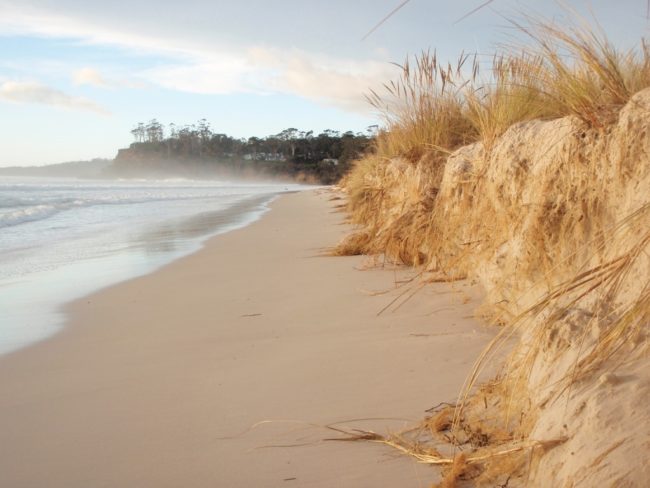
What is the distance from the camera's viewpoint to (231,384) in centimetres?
274

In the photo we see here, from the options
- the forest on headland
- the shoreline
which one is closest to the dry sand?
the shoreline

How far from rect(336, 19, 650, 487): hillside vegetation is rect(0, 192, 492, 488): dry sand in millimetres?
242

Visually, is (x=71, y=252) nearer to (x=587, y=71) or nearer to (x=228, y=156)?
(x=587, y=71)

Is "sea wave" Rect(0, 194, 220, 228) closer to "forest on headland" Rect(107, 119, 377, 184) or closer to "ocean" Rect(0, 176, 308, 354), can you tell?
"ocean" Rect(0, 176, 308, 354)

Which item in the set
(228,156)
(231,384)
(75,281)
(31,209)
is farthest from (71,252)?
(228,156)

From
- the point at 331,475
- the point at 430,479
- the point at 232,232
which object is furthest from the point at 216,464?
the point at 232,232

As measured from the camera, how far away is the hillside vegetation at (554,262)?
158 centimetres

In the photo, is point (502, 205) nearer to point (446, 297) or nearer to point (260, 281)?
point (446, 297)

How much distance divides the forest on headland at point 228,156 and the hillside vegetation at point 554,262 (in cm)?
5083

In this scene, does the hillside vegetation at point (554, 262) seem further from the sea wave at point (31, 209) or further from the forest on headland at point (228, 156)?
the forest on headland at point (228, 156)

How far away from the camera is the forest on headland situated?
65938mm

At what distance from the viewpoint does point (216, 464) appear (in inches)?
78.9

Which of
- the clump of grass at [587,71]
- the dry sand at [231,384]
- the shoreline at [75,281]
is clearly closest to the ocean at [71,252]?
the shoreline at [75,281]

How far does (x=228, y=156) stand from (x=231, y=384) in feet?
273
